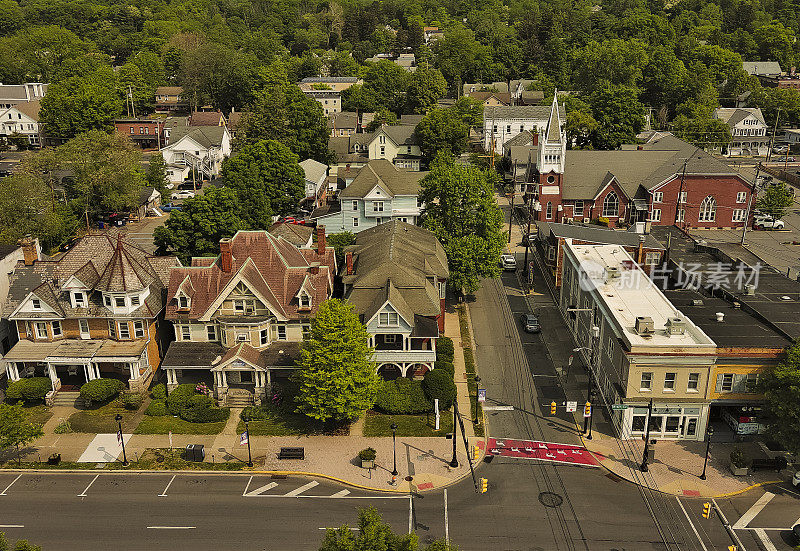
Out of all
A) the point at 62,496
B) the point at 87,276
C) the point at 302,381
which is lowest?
the point at 62,496

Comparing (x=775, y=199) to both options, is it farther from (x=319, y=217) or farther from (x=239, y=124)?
(x=239, y=124)

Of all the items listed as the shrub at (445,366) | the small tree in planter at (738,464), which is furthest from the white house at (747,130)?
the small tree in planter at (738,464)

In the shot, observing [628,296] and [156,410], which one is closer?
[156,410]

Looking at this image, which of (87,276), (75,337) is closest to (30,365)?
(75,337)

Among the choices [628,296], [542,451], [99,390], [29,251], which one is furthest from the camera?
[29,251]

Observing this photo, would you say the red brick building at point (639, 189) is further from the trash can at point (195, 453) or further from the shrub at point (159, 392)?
the trash can at point (195, 453)

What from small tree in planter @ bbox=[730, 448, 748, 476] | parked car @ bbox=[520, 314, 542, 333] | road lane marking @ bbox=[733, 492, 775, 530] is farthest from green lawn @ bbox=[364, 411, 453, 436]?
road lane marking @ bbox=[733, 492, 775, 530]

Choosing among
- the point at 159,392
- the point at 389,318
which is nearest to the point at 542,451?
the point at 389,318

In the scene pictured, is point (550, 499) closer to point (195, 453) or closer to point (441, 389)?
point (441, 389)
